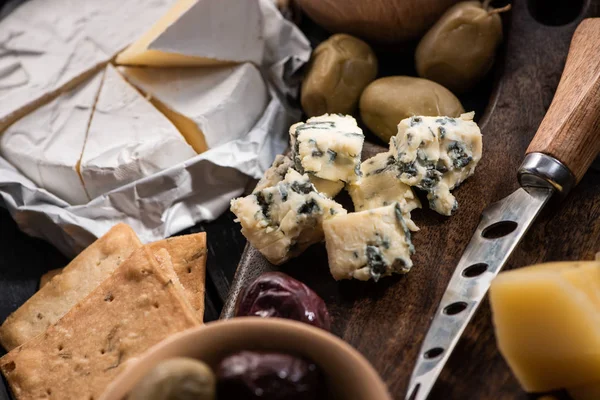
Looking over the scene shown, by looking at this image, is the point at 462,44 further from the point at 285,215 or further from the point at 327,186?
the point at 285,215

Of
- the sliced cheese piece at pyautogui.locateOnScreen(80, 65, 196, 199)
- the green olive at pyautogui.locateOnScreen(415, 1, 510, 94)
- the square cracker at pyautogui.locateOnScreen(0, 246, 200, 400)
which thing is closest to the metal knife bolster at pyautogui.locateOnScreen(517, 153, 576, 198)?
the green olive at pyautogui.locateOnScreen(415, 1, 510, 94)

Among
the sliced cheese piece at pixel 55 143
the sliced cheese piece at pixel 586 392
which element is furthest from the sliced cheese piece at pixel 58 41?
the sliced cheese piece at pixel 586 392

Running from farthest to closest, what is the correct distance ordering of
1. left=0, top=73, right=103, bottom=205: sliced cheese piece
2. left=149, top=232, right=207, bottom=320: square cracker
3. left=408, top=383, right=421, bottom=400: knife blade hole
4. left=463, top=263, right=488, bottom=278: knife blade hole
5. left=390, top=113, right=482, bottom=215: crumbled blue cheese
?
left=0, top=73, right=103, bottom=205: sliced cheese piece, left=149, top=232, right=207, bottom=320: square cracker, left=390, top=113, right=482, bottom=215: crumbled blue cheese, left=463, top=263, right=488, bottom=278: knife blade hole, left=408, top=383, right=421, bottom=400: knife blade hole

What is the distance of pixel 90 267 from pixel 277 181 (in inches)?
20.1

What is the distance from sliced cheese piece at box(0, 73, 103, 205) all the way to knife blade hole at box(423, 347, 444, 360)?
1040 millimetres

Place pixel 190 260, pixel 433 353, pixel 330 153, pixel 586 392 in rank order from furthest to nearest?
pixel 190 260
pixel 330 153
pixel 433 353
pixel 586 392

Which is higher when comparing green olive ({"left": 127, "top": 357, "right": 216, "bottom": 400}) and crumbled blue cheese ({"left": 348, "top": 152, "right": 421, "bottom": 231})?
green olive ({"left": 127, "top": 357, "right": 216, "bottom": 400})

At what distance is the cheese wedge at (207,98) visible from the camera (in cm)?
170

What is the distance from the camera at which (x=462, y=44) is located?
1.61 metres

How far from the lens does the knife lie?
3.71ft

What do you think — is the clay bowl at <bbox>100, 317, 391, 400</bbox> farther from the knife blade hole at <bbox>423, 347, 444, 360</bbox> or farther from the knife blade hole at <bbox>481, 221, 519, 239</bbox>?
the knife blade hole at <bbox>481, 221, 519, 239</bbox>

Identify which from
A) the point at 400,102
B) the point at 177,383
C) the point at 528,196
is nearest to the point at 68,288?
the point at 177,383

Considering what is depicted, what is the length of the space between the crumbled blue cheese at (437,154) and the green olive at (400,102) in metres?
0.19

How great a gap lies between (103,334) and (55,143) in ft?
2.25
